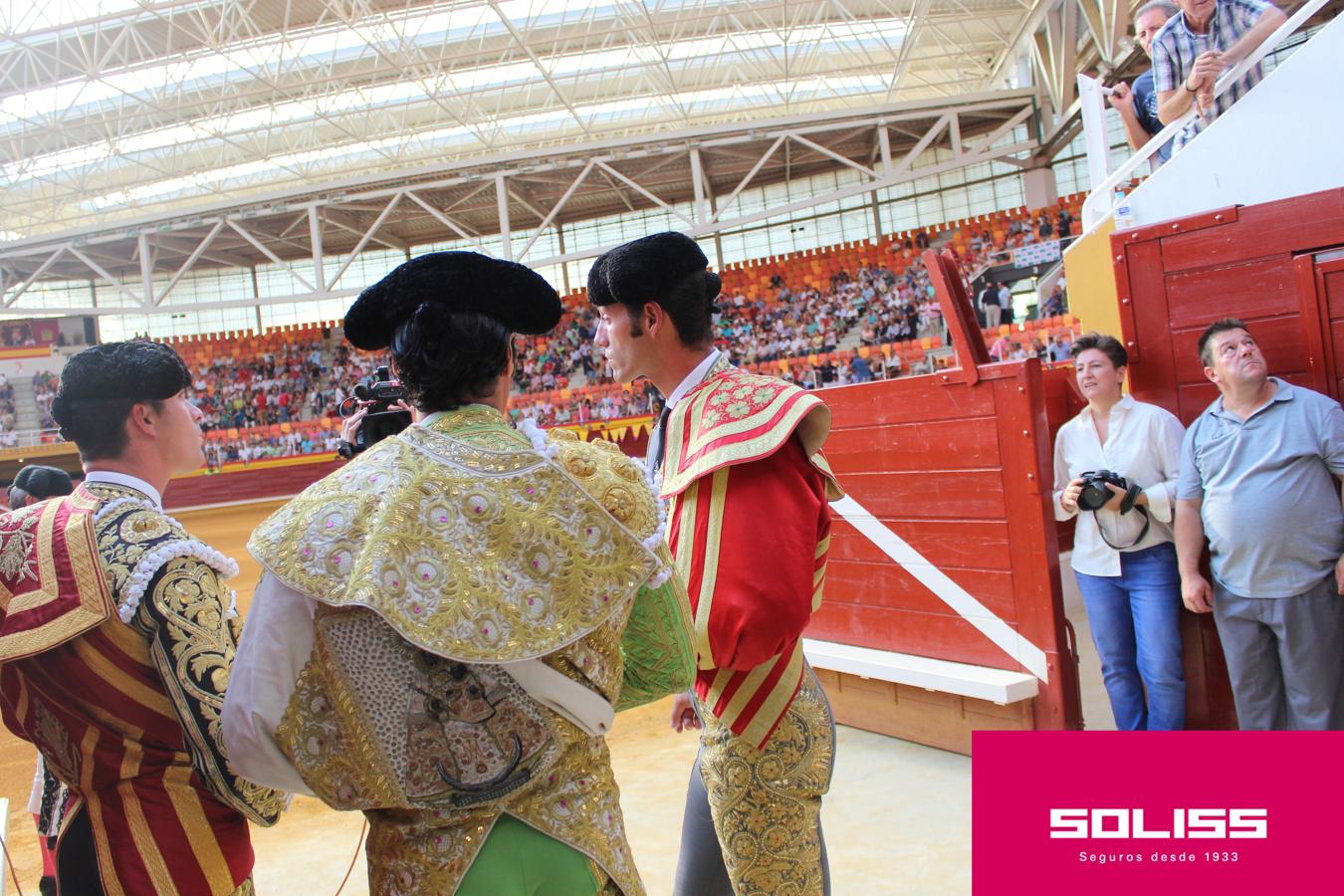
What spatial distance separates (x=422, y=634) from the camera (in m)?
0.87

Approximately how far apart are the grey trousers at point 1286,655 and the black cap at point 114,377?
2.67 metres

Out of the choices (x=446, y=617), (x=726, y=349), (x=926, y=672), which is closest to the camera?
(x=446, y=617)

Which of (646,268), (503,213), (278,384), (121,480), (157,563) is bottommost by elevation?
(157,563)

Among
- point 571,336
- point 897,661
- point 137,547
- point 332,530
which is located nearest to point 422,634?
point 332,530

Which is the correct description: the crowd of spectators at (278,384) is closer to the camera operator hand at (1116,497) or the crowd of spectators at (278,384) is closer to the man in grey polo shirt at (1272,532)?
the camera operator hand at (1116,497)

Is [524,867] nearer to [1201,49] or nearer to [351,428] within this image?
[351,428]

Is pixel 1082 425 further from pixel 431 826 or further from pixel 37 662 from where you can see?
pixel 37 662

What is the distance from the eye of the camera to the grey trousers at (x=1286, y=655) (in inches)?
95.2

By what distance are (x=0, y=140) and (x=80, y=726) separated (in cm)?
2158

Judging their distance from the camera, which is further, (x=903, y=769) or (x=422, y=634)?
(x=903, y=769)

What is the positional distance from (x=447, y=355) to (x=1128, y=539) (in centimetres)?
248

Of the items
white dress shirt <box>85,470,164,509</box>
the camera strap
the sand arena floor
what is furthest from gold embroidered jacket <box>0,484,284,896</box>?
the camera strap

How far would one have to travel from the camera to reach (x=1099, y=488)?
276cm

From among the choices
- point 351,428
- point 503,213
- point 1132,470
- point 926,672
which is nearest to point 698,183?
point 503,213
